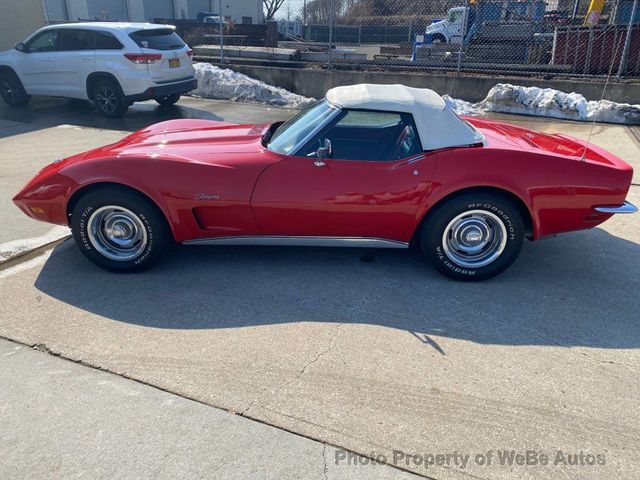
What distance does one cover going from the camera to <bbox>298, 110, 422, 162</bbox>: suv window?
3760 millimetres

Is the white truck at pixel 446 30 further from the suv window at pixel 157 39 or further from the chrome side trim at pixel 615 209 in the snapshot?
the chrome side trim at pixel 615 209

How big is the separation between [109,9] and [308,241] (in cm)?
3379

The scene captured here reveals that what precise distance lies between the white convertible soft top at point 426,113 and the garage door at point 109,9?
31.3 m

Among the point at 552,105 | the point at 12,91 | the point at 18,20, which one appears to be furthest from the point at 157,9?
the point at 552,105

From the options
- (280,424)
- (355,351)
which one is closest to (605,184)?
(355,351)

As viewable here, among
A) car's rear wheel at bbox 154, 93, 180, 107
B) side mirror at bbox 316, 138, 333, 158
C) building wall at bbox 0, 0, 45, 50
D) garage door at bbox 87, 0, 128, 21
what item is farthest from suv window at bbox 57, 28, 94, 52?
garage door at bbox 87, 0, 128, 21

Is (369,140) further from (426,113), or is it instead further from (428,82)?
(428,82)


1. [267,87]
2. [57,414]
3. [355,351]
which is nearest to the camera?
[57,414]

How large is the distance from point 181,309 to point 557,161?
2849 mm

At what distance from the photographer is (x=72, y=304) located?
11.7 feet

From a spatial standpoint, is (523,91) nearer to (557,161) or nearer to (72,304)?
(557,161)

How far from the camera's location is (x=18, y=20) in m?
13.7

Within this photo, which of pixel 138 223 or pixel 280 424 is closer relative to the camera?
pixel 280 424

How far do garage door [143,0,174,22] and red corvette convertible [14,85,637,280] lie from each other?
111 ft
